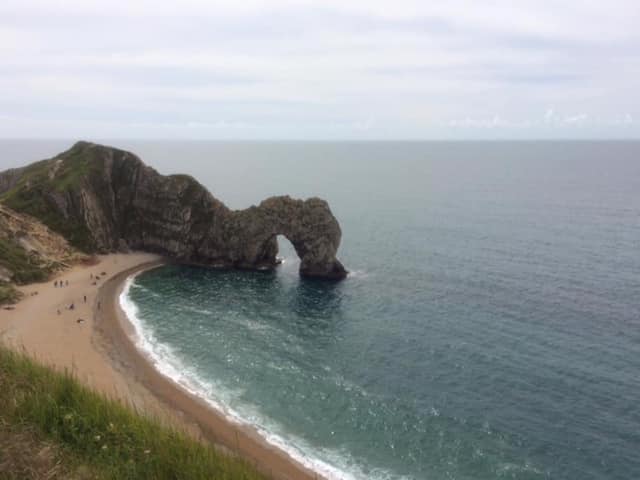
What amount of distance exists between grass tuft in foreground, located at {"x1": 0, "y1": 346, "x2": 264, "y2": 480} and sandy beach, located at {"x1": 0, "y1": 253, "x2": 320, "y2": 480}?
54.5ft

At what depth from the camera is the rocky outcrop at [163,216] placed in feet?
286

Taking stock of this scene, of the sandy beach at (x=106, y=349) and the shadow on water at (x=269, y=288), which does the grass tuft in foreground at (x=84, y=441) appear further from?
the shadow on water at (x=269, y=288)

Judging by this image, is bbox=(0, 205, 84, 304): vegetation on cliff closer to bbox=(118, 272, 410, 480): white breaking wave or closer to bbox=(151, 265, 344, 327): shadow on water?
bbox=(151, 265, 344, 327): shadow on water

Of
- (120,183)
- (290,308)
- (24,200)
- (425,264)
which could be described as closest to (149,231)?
(120,183)

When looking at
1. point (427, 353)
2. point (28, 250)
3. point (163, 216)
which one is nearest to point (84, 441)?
point (427, 353)

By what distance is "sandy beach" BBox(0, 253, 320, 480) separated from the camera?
39.5m

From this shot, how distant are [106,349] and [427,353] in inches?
1395

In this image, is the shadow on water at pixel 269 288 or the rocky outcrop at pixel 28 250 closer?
the shadow on water at pixel 269 288

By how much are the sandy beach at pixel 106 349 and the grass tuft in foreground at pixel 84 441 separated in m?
16.6

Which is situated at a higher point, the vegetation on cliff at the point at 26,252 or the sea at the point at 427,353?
the vegetation on cliff at the point at 26,252

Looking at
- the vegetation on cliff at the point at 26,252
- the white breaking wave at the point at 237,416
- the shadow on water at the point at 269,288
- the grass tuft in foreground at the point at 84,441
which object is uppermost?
the grass tuft in foreground at the point at 84,441

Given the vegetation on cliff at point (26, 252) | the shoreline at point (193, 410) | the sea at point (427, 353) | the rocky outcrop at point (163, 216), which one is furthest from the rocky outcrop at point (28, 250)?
the shoreline at point (193, 410)

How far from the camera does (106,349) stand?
57000 mm

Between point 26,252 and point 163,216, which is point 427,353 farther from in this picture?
point 26,252
